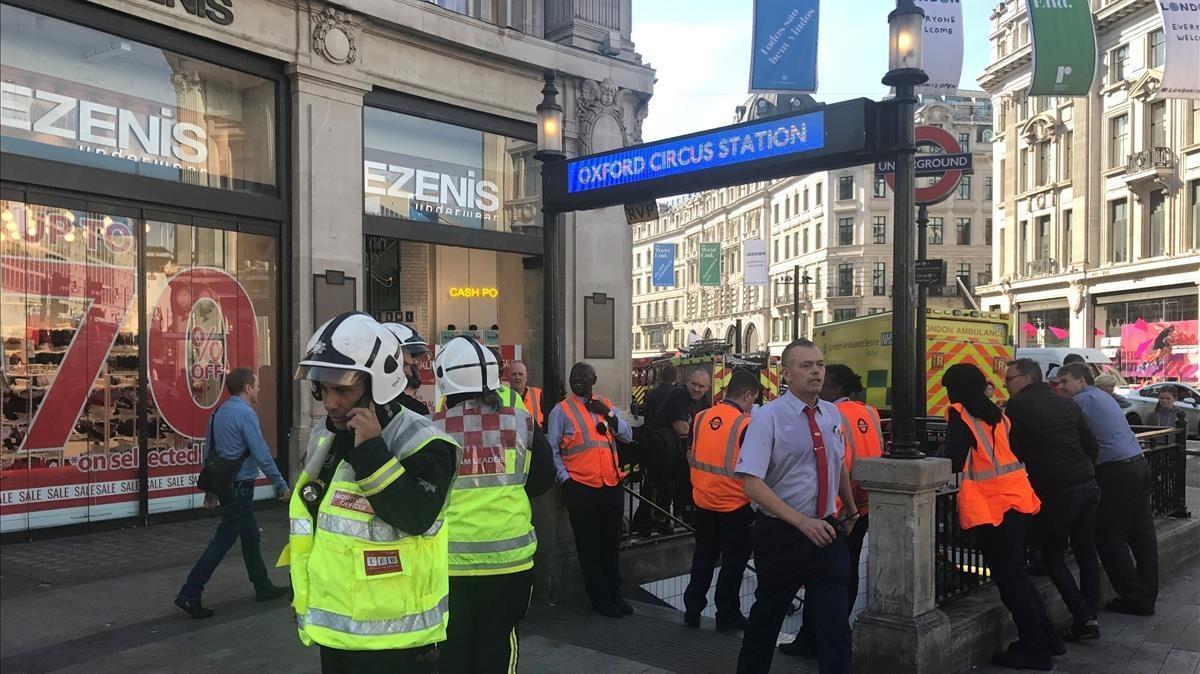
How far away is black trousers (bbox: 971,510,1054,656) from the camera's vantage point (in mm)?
5453

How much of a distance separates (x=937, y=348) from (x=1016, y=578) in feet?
39.7

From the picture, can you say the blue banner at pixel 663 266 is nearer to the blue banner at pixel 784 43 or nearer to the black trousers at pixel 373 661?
the blue banner at pixel 784 43

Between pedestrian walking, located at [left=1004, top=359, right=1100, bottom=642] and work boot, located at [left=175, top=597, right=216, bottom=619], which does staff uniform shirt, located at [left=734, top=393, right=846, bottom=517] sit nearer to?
pedestrian walking, located at [left=1004, top=359, right=1100, bottom=642]

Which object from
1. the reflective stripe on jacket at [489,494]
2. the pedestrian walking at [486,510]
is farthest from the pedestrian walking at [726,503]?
the reflective stripe on jacket at [489,494]

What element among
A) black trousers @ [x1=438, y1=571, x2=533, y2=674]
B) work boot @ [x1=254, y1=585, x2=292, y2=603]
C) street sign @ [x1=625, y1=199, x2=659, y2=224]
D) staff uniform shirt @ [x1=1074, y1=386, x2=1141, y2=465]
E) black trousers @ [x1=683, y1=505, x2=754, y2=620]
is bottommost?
work boot @ [x1=254, y1=585, x2=292, y2=603]

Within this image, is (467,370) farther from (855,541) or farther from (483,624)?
(855,541)

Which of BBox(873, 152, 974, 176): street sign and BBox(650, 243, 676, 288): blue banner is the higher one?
BBox(650, 243, 676, 288): blue banner

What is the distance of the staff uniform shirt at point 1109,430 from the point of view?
689 cm

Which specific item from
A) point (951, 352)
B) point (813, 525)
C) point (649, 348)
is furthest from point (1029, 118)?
point (649, 348)

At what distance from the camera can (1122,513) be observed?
6.80 m

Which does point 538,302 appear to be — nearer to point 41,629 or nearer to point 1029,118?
point 41,629

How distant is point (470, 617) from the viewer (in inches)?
154

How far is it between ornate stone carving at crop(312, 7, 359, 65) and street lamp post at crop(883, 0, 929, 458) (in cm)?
792

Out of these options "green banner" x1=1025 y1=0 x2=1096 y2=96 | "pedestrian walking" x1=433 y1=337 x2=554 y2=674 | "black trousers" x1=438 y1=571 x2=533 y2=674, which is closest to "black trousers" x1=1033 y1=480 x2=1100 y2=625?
"pedestrian walking" x1=433 y1=337 x2=554 y2=674
